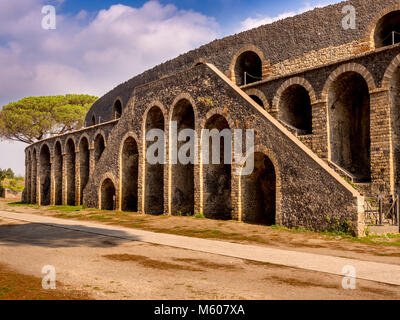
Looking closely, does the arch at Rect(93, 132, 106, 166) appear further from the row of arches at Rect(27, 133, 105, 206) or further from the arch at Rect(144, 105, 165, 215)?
the arch at Rect(144, 105, 165, 215)

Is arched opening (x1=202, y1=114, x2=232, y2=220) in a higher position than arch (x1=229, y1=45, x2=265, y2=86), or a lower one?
lower

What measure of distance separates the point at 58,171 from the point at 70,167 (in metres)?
2.26

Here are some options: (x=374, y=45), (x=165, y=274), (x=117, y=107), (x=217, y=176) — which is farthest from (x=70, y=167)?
(x=165, y=274)

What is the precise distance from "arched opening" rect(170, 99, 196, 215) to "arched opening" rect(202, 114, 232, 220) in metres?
1.64

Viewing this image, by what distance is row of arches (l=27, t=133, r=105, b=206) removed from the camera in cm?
2661

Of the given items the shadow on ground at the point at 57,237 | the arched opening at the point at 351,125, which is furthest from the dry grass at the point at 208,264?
the arched opening at the point at 351,125

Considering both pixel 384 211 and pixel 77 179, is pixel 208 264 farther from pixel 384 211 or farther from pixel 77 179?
pixel 77 179

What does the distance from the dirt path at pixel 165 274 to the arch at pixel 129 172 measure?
10806mm

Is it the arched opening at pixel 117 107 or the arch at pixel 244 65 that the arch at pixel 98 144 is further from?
the arch at pixel 244 65

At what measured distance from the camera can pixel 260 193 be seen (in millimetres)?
14000

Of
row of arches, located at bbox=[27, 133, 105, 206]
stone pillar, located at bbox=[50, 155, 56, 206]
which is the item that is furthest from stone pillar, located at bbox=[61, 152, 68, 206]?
stone pillar, located at bbox=[50, 155, 56, 206]

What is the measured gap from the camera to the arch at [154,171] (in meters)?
17.8

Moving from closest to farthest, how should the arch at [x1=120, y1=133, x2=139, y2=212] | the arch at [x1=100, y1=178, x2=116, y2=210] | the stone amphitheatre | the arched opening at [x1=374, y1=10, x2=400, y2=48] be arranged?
the stone amphitheatre < the arched opening at [x1=374, y1=10, x2=400, y2=48] < the arch at [x1=120, y1=133, x2=139, y2=212] < the arch at [x1=100, y1=178, x2=116, y2=210]

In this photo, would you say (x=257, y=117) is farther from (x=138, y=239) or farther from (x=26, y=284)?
(x=26, y=284)
